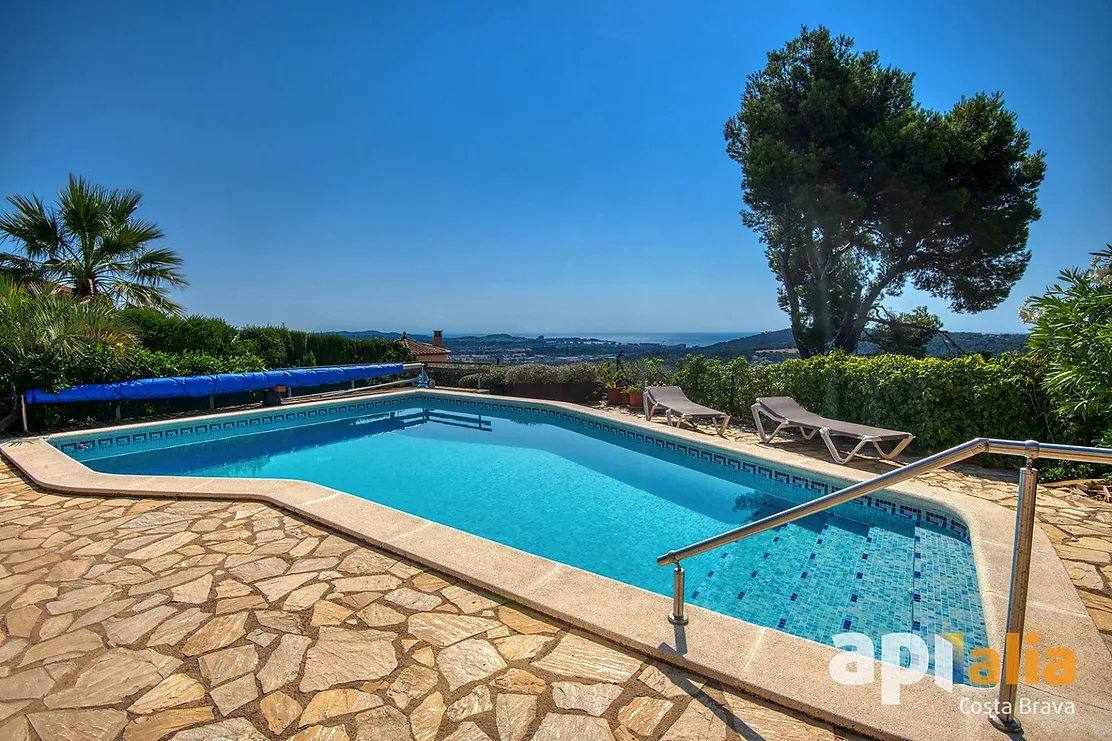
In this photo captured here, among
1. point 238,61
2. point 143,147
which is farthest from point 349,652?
point 143,147

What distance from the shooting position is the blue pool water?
10.9ft

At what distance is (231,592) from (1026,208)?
1643 centimetres

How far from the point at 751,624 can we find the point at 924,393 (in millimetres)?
5367

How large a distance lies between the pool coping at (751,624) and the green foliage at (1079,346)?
1.40m

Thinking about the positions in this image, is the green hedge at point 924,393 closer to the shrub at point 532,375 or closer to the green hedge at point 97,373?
the shrub at point 532,375

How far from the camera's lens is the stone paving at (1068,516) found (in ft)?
9.11

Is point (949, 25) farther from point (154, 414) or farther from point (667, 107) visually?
point (154, 414)

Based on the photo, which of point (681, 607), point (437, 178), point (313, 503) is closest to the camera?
point (681, 607)

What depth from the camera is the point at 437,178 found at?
14.8 m

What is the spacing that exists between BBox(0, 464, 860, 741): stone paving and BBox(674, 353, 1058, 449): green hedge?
227 inches

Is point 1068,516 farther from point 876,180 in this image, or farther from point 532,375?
point 876,180

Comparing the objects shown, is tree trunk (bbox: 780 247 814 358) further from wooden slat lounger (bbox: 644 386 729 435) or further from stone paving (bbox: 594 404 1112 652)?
stone paving (bbox: 594 404 1112 652)

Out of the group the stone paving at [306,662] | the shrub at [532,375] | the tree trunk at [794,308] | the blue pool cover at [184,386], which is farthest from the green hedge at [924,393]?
the blue pool cover at [184,386]

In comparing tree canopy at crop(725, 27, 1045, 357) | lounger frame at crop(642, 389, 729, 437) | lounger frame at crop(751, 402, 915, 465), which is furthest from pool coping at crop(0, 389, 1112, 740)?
tree canopy at crop(725, 27, 1045, 357)
